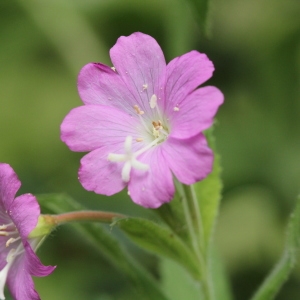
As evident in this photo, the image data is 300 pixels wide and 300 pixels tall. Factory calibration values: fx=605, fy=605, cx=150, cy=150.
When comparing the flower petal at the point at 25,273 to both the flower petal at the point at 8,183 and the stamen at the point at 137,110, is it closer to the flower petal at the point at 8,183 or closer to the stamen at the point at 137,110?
the flower petal at the point at 8,183

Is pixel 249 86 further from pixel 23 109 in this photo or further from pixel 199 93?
pixel 199 93

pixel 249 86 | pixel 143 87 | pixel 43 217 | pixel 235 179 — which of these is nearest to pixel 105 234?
pixel 43 217

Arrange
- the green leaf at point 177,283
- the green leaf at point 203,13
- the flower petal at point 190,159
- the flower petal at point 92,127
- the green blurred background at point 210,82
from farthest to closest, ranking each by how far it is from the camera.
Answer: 1. the green blurred background at point 210,82
2. the green leaf at point 177,283
3. the green leaf at point 203,13
4. the flower petal at point 92,127
5. the flower petal at point 190,159

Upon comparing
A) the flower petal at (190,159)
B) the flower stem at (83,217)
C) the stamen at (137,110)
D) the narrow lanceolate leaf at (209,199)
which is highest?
the stamen at (137,110)

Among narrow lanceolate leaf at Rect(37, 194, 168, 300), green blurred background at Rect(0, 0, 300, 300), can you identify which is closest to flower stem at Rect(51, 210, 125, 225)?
narrow lanceolate leaf at Rect(37, 194, 168, 300)

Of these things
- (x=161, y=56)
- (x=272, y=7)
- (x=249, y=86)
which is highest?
(x=161, y=56)

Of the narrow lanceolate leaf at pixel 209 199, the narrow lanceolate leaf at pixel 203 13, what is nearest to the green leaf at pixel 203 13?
the narrow lanceolate leaf at pixel 203 13
